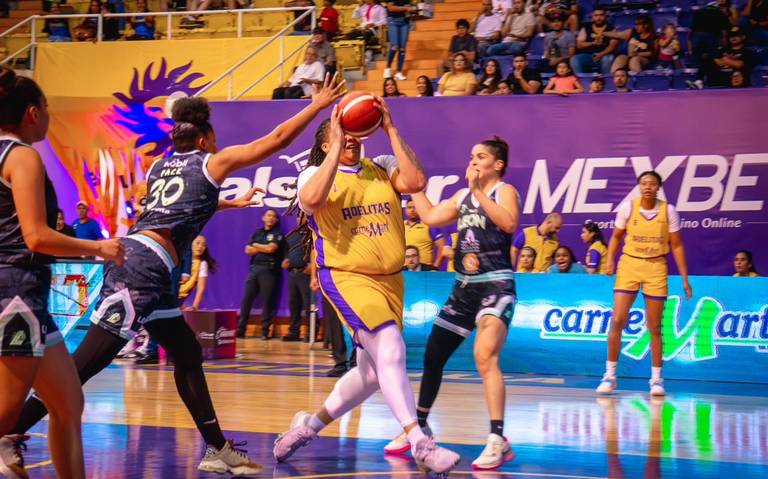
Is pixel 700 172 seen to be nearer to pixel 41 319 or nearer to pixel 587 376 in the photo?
pixel 587 376

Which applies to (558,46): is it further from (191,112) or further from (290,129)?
(290,129)

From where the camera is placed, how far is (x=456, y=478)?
635 cm

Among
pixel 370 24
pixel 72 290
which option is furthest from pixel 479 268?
pixel 370 24

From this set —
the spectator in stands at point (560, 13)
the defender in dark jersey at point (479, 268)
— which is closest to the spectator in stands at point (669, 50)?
the spectator in stands at point (560, 13)

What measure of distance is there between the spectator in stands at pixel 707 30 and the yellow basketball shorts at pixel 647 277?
4.95m

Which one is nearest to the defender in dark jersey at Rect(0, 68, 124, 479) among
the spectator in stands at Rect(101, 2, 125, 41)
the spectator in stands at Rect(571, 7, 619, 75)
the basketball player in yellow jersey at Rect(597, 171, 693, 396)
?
the basketball player in yellow jersey at Rect(597, 171, 693, 396)

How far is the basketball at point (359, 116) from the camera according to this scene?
6168mm

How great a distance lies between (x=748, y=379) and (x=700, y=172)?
3205 millimetres

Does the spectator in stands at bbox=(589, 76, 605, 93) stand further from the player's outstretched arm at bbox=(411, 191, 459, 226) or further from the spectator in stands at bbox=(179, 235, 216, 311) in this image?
the player's outstretched arm at bbox=(411, 191, 459, 226)

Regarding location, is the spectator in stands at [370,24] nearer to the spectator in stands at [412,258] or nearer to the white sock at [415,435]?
the spectator in stands at [412,258]

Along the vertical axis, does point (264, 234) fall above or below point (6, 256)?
below

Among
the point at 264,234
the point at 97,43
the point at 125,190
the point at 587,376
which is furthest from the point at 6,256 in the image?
the point at 97,43

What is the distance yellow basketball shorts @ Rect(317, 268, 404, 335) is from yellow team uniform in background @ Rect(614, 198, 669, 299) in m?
5.22

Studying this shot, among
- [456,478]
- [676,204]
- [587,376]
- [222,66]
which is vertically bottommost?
[587,376]
